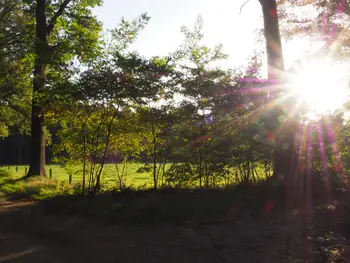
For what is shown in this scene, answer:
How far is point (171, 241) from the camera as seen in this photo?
581cm

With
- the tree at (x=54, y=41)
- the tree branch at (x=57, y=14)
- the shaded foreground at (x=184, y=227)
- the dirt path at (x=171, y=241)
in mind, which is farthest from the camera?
the tree branch at (x=57, y=14)

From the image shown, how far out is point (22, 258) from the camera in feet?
16.1

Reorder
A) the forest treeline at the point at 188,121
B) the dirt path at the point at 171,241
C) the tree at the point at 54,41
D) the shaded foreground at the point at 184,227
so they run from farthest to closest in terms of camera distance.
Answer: the tree at the point at 54,41, the forest treeline at the point at 188,121, the shaded foreground at the point at 184,227, the dirt path at the point at 171,241

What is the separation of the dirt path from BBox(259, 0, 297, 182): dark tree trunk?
2397mm

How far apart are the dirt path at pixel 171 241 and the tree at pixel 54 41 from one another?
5.86 metres

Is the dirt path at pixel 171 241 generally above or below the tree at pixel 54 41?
below

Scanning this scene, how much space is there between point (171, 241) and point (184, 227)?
88 centimetres

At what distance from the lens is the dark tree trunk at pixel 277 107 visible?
358 inches

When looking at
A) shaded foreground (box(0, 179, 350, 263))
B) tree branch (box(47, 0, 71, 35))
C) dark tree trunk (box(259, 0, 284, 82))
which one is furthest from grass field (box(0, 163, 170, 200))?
tree branch (box(47, 0, 71, 35))

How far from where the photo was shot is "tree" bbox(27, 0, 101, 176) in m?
13.0

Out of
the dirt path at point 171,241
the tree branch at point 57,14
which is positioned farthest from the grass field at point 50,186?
the tree branch at point 57,14

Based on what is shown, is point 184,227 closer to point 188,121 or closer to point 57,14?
point 188,121

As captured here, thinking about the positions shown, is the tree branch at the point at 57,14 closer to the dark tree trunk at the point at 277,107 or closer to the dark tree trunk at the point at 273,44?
the dark tree trunk at the point at 277,107

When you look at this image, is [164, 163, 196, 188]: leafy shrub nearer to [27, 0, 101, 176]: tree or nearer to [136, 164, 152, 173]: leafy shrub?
[136, 164, 152, 173]: leafy shrub
